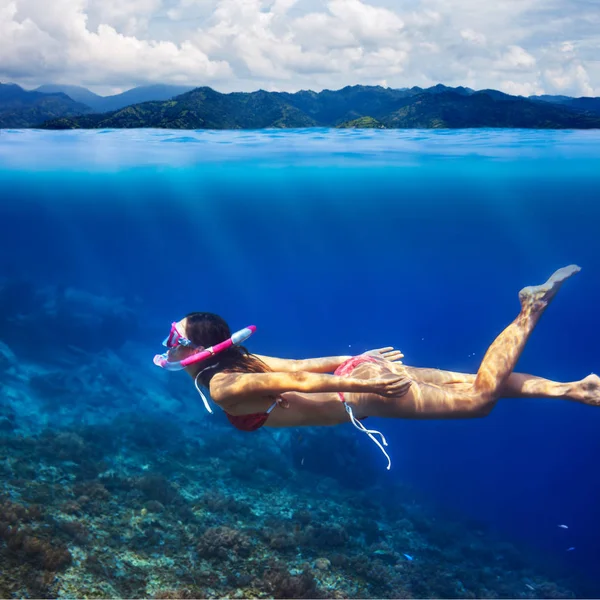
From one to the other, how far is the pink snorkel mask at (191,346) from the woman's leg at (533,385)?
1.50m

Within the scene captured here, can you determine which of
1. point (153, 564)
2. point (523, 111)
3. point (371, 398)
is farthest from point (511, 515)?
point (371, 398)

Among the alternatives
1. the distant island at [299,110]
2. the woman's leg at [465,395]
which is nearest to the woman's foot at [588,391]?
the woman's leg at [465,395]

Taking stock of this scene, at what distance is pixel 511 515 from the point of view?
17.5 meters

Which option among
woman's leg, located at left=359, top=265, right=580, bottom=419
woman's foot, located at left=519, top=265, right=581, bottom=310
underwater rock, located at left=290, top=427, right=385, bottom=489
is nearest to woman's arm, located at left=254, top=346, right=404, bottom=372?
woman's leg, located at left=359, top=265, right=580, bottom=419

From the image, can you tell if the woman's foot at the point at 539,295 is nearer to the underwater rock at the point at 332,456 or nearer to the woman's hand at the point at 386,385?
the woman's hand at the point at 386,385

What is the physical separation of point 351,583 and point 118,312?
55.1 feet

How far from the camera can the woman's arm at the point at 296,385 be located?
341 cm

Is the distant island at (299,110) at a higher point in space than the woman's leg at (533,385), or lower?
higher

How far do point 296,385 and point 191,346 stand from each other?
998mm

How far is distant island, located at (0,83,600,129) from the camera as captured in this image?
19000 mm

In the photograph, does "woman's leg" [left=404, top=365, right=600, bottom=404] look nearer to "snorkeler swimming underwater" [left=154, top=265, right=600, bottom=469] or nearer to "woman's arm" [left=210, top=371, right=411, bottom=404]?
"snorkeler swimming underwater" [left=154, top=265, right=600, bottom=469]

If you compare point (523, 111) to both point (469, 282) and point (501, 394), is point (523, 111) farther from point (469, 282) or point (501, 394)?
point (469, 282)

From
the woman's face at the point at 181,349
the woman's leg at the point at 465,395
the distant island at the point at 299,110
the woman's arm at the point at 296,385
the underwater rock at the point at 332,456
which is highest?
the distant island at the point at 299,110

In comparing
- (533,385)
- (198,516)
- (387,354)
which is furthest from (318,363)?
(198,516)
